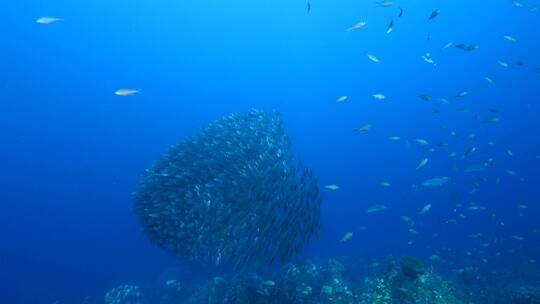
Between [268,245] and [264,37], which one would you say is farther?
[264,37]

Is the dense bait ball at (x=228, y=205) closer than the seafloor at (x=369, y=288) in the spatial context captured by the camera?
Yes

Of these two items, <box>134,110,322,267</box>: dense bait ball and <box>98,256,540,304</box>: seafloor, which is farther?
<box>98,256,540,304</box>: seafloor

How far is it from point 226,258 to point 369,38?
100m

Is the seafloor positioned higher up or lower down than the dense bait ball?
lower down

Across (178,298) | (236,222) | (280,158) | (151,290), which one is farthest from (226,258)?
(151,290)

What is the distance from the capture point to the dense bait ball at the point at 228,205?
911cm

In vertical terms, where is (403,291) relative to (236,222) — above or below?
below

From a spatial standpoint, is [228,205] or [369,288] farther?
[369,288]

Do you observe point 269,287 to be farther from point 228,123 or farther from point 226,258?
point 228,123

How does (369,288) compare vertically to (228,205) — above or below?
below

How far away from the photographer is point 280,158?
34.1ft

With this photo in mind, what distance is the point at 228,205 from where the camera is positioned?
30.2 ft

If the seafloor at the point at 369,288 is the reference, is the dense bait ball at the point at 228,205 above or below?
above

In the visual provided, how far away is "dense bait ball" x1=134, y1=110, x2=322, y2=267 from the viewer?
29.9 feet
